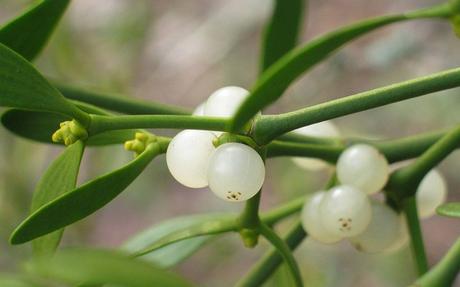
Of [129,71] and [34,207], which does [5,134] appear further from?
[34,207]

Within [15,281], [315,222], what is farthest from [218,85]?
[15,281]

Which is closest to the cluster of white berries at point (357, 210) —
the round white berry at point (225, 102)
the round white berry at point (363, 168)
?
the round white berry at point (363, 168)

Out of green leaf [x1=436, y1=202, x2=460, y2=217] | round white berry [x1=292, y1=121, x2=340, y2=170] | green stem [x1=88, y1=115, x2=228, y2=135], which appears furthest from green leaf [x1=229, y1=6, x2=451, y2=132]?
round white berry [x1=292, y1=121, x2=340, y2=170]

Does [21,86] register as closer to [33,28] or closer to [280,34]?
[33,28]

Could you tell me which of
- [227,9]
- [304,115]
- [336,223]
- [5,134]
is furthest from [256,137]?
[227,9]

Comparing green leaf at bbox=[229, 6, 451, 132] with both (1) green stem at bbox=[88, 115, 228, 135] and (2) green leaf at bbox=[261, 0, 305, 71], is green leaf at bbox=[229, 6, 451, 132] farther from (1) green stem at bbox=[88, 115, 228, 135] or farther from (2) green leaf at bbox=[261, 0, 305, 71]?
(2) green leaf at bbox=[261, 0, 305, 71]

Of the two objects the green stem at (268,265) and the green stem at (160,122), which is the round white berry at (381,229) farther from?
the green stem at (160,122)

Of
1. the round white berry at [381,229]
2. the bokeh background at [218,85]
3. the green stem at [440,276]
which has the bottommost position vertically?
the bokeh background at [218,85]
